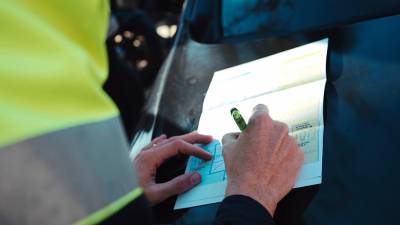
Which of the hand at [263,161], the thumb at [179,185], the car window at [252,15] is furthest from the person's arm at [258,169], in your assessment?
the car window at [252,15]

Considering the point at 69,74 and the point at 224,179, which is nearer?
the point at 69,74

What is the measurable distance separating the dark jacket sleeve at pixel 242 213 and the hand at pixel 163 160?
0.76 feet

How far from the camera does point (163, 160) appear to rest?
129cm

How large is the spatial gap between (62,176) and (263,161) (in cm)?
59

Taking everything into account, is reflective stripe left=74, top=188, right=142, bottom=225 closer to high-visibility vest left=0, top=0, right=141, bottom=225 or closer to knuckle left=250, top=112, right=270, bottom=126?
high-visibility vest left=0, top=0, right=141, bottom=225

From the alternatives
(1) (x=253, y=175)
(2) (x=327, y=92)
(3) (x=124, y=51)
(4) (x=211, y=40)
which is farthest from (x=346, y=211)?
(3) (x=124, y=51)

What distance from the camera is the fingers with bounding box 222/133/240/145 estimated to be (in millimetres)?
1169

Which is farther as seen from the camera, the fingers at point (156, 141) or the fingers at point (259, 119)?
the fingers at point (156, 141)

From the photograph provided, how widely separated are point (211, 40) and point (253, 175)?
0.90 meters

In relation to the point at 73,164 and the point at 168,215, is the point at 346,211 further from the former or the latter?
the point at 73,164

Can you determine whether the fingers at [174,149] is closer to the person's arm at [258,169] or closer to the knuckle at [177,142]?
the knuckle at [177,142]

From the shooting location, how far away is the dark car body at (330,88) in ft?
3.35

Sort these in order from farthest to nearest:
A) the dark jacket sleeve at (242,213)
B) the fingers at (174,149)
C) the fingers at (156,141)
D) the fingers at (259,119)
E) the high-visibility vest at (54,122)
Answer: the fingers at (156,141)
the fingers at (174,149)
the fingers at (259,119)
the dark jacket sleeve at (242,213)
the high-visibility vest at (54,122)

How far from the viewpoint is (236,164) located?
3.47ft
